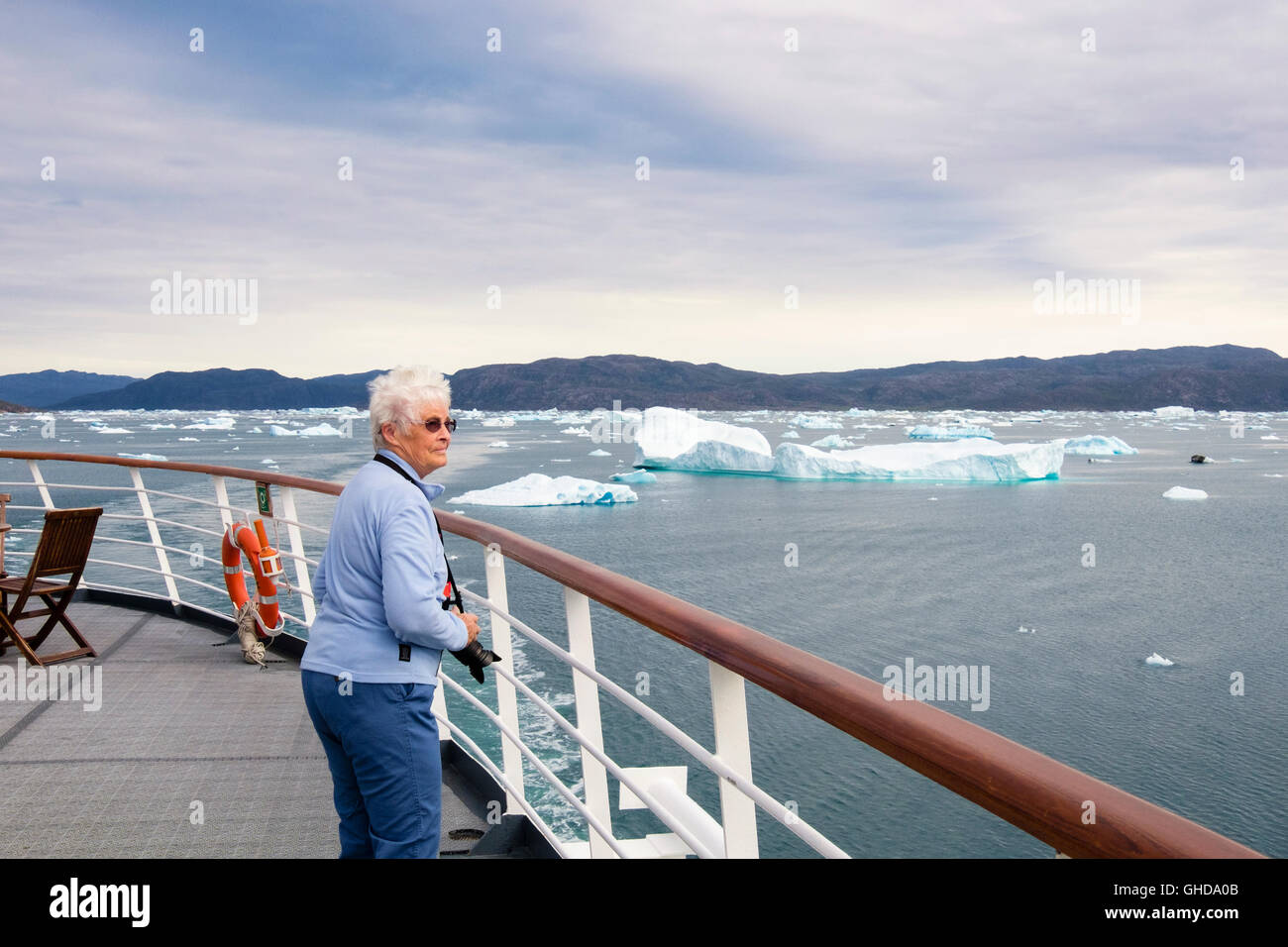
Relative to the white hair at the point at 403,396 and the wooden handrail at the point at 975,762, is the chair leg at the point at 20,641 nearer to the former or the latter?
the white hair at the point at 403,396

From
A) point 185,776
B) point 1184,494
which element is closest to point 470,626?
point 185,776

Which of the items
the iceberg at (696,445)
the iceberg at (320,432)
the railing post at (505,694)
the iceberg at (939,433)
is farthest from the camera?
the iceberg at (320,432)

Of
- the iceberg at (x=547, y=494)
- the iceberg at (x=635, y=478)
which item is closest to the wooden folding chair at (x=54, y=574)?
the iceberg at (x=547, y=494)

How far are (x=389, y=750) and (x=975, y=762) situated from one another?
1109 millimetres

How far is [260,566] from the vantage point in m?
4.07

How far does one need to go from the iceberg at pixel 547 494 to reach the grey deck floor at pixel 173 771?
23.3m

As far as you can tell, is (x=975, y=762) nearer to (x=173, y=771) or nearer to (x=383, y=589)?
(x=383, y=589)

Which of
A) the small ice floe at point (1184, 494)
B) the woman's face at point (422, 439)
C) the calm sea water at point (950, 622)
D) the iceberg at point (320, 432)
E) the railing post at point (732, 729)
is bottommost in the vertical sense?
the calm sea water at point (950, 622)

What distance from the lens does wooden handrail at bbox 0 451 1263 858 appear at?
2.35 ft

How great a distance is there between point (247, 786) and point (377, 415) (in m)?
1.71

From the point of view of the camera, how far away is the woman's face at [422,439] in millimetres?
1711

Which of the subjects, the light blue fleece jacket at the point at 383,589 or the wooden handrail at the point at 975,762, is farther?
the light blue fleece jacket at the point at 383,589

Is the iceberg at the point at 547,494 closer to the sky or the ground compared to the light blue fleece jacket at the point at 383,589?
closer to the ground
